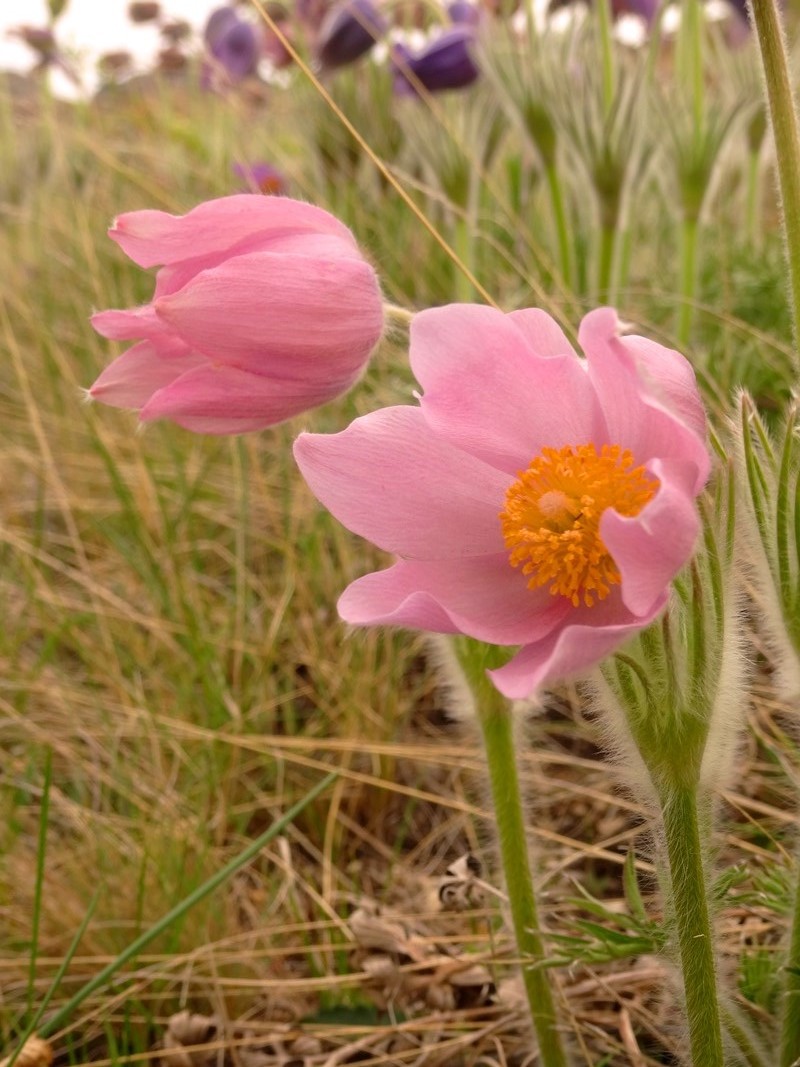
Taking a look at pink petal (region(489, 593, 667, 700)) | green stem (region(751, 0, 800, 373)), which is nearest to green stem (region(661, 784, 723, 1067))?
pink petal (region(489, 593, 667, 700))

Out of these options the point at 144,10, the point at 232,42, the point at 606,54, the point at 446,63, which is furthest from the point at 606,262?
the point at 144,10

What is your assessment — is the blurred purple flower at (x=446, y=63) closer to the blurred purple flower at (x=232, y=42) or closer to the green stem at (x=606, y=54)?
the green stem at (x=606, y=54)

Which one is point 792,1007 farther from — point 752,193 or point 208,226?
point 752,193

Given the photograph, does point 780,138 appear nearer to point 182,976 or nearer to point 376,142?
point 182,976

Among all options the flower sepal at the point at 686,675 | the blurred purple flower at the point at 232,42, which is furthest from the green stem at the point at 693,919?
the blurred purple flower at the point at 232,42

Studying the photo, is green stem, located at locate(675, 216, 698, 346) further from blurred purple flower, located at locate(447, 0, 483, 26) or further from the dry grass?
blurred purple flower, located at locate(447, 0, 483, 26)

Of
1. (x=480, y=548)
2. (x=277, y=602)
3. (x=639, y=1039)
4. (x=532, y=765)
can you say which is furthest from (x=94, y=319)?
(x=277, y=602)
